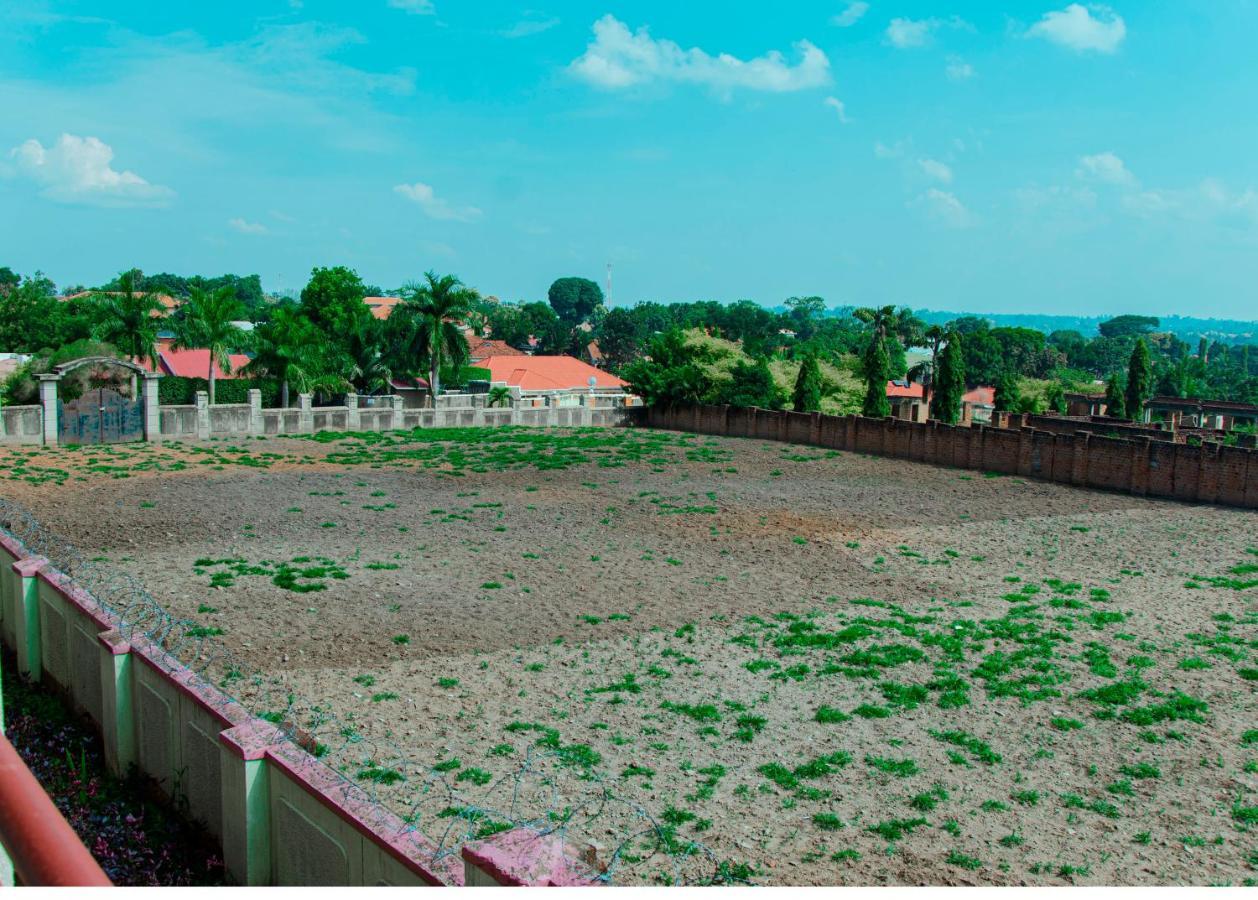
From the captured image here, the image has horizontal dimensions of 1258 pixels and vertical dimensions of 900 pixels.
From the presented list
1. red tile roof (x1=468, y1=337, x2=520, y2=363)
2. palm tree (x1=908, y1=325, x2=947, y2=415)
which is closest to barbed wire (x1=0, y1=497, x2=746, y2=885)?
palm tree (x1=908, y1=325, x2=947, y2=415)

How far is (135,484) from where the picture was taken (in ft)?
92.3

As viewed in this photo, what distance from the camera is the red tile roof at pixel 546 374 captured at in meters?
65.2

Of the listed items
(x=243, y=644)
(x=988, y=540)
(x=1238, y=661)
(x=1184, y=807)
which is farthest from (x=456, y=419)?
(x=1184, y=807)

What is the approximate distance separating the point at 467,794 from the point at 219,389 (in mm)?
44441

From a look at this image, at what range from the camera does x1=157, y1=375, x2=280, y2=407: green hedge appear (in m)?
48.6

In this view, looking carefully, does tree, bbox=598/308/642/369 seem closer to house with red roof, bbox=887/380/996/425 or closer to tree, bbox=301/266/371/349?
house with red roof, bbox=887/380/996/425

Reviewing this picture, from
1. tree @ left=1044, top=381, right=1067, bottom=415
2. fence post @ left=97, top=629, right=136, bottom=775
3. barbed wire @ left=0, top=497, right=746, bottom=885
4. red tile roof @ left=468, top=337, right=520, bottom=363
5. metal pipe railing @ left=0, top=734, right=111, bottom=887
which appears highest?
red tile roof @ left=468, top=337, right=520, bottom=363

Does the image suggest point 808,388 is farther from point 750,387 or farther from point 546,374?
point 546,374

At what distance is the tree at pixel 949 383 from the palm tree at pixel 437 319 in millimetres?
21916

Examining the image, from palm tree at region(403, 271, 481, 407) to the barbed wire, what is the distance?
1523 inches

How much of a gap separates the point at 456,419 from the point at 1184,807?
41997 mm

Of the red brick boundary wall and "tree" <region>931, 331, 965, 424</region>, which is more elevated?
"tree" <region>931, 331, 965, 424</region>

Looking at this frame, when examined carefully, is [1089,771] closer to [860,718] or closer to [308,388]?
[860,718]

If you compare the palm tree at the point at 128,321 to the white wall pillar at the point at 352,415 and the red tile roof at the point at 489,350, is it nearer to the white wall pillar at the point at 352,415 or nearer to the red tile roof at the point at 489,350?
the white wall pillar at the point at 352,415
